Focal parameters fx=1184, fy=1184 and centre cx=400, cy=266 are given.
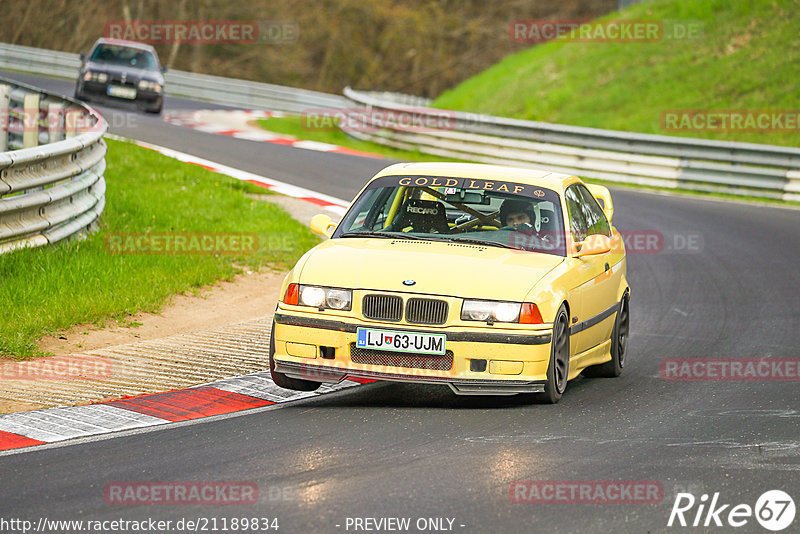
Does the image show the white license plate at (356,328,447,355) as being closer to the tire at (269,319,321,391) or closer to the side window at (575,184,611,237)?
the tire at (269,319,321,391)

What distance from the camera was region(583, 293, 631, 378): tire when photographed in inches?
351

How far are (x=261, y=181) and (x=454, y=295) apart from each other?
12.3 metres

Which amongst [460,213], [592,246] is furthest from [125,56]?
[592,246]

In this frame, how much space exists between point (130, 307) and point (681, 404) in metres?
4.73

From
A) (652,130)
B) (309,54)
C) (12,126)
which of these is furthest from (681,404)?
(309,54)

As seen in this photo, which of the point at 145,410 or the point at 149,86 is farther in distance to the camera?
the point at 149,86

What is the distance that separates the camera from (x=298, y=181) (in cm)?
1953

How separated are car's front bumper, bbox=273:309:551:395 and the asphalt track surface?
22cm
